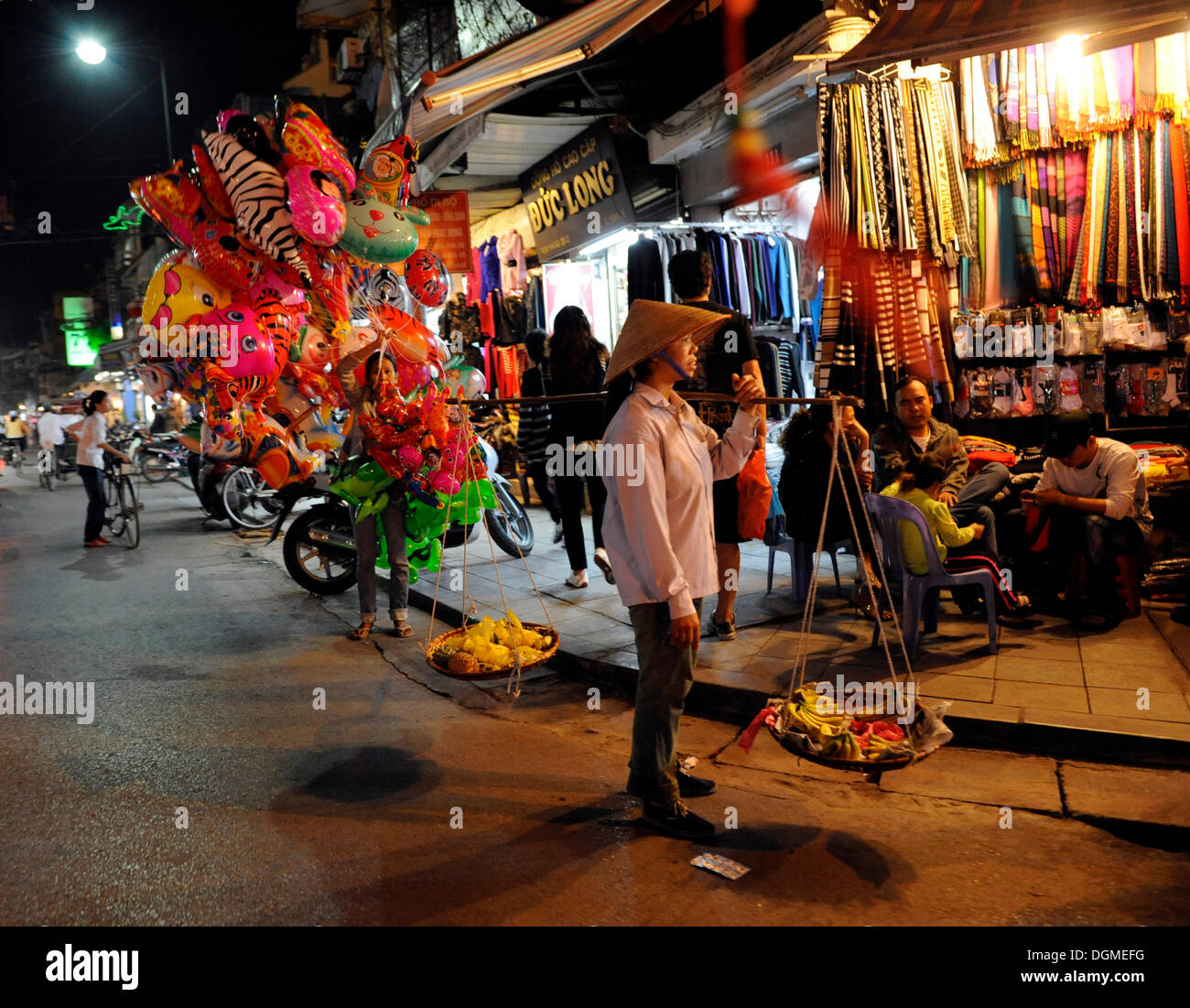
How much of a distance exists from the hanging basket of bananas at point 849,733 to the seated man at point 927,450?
2.89 m

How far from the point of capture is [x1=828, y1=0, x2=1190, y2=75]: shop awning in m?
5.22

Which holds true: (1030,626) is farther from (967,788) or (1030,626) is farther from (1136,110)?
(1136,110)

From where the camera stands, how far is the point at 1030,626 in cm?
612

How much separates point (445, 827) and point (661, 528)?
1627 mm

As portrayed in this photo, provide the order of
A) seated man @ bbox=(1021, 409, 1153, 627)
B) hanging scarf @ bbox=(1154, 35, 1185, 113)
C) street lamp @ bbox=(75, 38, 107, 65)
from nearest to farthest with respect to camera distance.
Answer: seated man @ bbox=(1021, 409, 1153, 627) < hanging scarf @ bbox=(1154, 35, 1185, 113) < street lamp @ bbox=(75, 38, 107, 65)

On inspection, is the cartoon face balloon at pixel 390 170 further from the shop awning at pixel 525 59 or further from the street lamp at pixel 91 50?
the street lamp at pixel 91 50

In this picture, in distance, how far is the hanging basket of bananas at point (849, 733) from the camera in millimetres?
3344

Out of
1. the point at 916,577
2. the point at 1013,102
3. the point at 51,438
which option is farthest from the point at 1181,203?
the point at 51,438

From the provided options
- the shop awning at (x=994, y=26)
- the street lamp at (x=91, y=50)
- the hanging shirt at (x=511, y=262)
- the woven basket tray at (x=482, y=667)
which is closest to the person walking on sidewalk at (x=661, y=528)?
the woven basket tray at (x=482, y=667)

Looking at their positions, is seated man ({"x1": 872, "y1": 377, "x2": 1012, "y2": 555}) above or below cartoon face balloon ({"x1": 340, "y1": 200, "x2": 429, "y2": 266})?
below

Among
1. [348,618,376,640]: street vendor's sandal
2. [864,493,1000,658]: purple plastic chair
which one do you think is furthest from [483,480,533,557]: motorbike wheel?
[864,493,1000,658]: purple plastic chair

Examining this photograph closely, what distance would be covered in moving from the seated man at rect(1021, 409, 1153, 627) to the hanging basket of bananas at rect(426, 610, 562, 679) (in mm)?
3739

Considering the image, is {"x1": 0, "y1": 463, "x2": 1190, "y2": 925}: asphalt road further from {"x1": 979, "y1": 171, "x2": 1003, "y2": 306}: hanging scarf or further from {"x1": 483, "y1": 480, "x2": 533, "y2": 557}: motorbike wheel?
{"x1": 979, "y1": 171, "x2": 1003, "y2": 306}: hanging scarf
